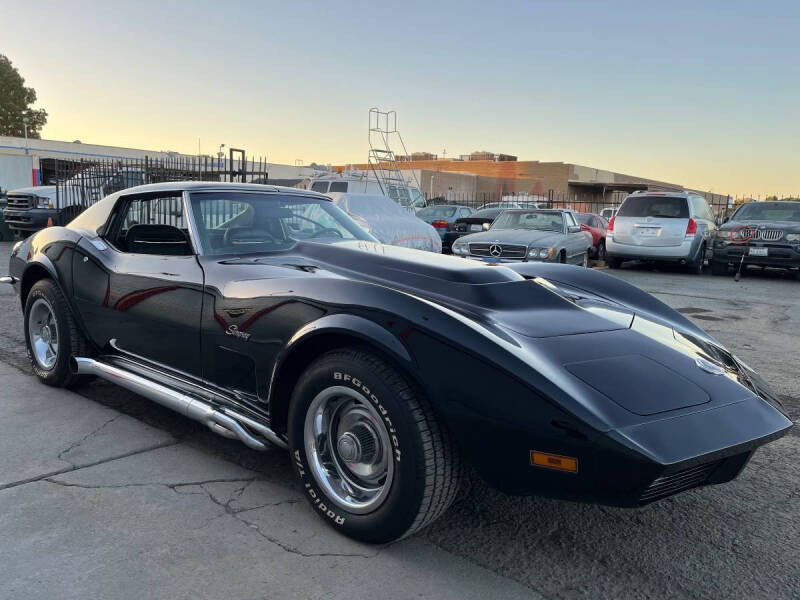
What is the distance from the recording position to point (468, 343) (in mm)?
2254

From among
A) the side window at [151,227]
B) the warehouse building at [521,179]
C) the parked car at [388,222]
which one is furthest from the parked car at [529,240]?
the warehouse building at [521,179]

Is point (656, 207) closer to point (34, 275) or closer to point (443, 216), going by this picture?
point (443, 216)

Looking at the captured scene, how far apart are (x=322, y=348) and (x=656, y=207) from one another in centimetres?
1304

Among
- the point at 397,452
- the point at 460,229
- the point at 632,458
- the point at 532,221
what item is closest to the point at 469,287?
the point at 397,452

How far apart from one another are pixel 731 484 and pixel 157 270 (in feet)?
10.3

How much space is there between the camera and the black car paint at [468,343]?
212 centimetres

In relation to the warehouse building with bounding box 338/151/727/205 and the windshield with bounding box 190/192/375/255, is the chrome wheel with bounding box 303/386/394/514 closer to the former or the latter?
the windshield with bounding box 190/192/375/255

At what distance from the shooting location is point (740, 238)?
13406 mm

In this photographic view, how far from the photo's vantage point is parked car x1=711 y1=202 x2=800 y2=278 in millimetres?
12766

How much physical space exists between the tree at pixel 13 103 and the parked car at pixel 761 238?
64.4 m

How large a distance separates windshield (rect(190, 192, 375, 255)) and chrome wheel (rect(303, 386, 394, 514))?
121 centimetres

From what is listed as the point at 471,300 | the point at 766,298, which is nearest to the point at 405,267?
the point at 471,300

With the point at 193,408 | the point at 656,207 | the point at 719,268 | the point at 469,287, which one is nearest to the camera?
the point at 469,287

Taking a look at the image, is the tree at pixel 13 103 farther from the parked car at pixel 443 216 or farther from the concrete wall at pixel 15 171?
the parked car at pixel 443 216
